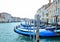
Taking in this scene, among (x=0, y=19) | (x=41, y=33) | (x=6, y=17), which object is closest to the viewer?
(x=41, y=33)

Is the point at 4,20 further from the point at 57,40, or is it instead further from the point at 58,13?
the point at 57,40

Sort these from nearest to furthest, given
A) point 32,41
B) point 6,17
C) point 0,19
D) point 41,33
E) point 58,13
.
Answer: point 32,41 < point 41,33 < point 58,13 < point 0,19 < point 6,17

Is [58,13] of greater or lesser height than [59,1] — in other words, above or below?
below

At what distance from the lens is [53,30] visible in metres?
19.1

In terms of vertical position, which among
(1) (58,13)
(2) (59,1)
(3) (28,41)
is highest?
(2) (59,1)

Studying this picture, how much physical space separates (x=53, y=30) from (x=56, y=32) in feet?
2.05

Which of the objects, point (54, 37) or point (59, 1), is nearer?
point (54, 37)

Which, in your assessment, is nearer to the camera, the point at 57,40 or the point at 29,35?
the point at 57,40

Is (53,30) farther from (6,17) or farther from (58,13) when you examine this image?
(6,17)

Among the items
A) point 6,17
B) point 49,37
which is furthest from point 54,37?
point 6,17

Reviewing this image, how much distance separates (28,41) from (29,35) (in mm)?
2290

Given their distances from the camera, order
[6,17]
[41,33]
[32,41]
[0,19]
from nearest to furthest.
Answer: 1. [32,41]
2. [41,33]
3. [0,19]
4. [6,17]

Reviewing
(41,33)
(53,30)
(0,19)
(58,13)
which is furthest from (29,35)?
(0,19)

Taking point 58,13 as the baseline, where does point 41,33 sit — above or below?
below
